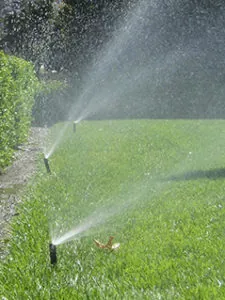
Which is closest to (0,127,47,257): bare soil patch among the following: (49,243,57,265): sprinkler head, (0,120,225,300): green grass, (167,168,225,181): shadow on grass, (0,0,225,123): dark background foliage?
(0,120,225,300): green grass

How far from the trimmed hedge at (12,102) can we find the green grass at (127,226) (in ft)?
2.23

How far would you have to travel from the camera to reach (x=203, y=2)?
2181 cm

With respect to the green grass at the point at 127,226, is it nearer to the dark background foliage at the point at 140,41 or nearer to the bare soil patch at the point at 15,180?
the bare soil patch at the point at 15,180

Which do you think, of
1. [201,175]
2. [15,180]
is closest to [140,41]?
[15,180]

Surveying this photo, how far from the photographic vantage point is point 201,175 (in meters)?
6.79

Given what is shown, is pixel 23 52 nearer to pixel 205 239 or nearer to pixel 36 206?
pixel 36 206

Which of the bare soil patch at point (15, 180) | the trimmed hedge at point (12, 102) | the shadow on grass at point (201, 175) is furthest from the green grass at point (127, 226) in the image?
the trimmed hedge at point (12, 102)

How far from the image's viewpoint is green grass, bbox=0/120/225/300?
3.53 m

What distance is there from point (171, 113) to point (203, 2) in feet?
24.6

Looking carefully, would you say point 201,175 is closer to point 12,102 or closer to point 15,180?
point 15,180

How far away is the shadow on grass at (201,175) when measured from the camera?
667 centimetres

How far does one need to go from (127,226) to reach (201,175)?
220cm

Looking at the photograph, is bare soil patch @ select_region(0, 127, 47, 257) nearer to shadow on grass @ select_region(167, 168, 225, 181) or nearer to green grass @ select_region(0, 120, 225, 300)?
green grass @ select_region(0, 120, 225, 300)

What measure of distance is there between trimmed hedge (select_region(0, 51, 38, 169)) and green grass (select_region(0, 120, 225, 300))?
2.23 ft
